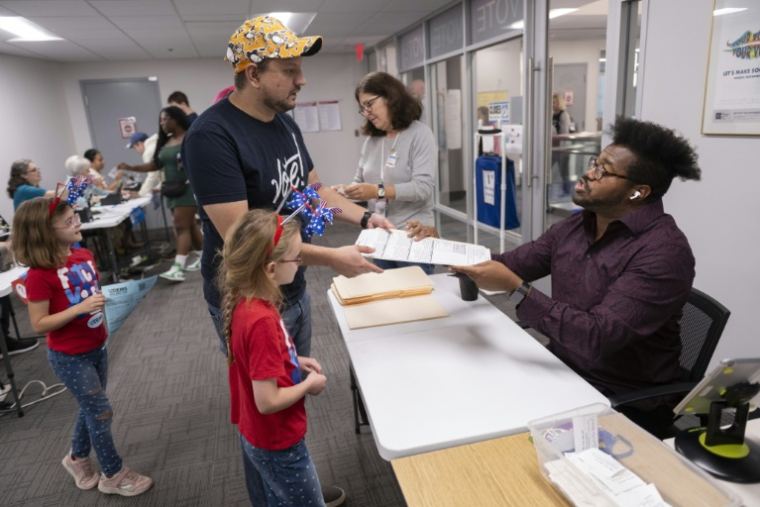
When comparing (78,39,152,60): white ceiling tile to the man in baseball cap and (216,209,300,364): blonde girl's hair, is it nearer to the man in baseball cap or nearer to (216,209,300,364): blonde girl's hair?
the man in baseball cap

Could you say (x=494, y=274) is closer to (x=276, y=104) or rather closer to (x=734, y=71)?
(x=276, y=104)

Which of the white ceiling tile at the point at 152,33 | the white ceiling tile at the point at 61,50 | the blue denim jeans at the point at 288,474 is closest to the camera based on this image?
the blue denim jeans at the point at 288,474

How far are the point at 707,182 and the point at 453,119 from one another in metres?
3.72

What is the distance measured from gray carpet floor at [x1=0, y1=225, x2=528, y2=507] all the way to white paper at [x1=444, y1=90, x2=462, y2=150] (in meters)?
2.65

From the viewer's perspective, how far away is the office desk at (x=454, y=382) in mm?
1046

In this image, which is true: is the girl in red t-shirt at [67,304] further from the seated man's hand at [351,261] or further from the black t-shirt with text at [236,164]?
the seated man's hand at [351,261]

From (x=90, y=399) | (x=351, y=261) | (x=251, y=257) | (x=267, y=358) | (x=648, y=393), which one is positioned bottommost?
(x=90, y=399)

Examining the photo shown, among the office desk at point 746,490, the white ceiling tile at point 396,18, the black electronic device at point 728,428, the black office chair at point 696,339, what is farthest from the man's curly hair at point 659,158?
the white ceiling tile at point 396,18

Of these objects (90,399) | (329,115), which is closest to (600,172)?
(90,399)

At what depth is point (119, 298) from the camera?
2.03m

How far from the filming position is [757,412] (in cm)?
111

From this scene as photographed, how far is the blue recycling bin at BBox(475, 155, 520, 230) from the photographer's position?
149 inches

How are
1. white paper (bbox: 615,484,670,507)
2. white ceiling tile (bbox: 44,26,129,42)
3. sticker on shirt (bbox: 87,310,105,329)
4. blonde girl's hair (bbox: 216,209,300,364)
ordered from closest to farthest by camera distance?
white paper (bbox: 615,484,670,507)
blonde girl's hair (bbox: 216,209,300,364)
sticker on shirt (bbox: 87,310,105,329)
white ceiling tile (bbox: 44,26,129,42)

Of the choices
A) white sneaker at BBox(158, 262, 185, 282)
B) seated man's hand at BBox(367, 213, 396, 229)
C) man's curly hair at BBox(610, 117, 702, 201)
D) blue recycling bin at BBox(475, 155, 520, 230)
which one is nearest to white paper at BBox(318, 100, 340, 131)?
white sneaker at BBox(158, 262, 185, 282)
